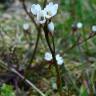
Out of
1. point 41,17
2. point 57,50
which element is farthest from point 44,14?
point 57,50

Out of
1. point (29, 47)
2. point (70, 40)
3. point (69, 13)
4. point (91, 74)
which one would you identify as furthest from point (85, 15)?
point (91, 74)

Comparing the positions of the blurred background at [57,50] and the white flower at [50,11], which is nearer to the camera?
the white flower at [50,11]

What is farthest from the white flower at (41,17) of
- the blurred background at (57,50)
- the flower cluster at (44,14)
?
the blurred background at (57,50)

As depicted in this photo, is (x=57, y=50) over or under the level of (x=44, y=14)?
over

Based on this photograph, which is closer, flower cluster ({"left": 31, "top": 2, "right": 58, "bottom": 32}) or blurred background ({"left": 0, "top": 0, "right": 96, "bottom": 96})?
flower cluster ({"left": 31, "top": 2, "right": 58, "bottom": 32})

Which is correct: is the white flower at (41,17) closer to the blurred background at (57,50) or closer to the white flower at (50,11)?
the white flower at (50,11)

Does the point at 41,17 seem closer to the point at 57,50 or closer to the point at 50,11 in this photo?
the point at 50,11

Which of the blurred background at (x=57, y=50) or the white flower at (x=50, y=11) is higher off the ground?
the blurred background at (x=57, y=50)

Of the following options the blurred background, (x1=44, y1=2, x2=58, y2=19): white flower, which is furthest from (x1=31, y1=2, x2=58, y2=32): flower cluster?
the blurred background

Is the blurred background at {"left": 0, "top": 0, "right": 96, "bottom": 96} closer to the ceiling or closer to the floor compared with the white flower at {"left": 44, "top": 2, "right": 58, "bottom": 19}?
closer to the ceiling

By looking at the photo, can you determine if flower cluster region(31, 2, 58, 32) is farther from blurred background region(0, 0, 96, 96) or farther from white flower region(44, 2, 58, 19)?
blurred background region(0, 0, 96, 96)

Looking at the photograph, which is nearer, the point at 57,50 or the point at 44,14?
the point at 44,14

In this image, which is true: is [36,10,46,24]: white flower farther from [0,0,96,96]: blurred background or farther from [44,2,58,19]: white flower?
[0,0,96,96]: blurred background
